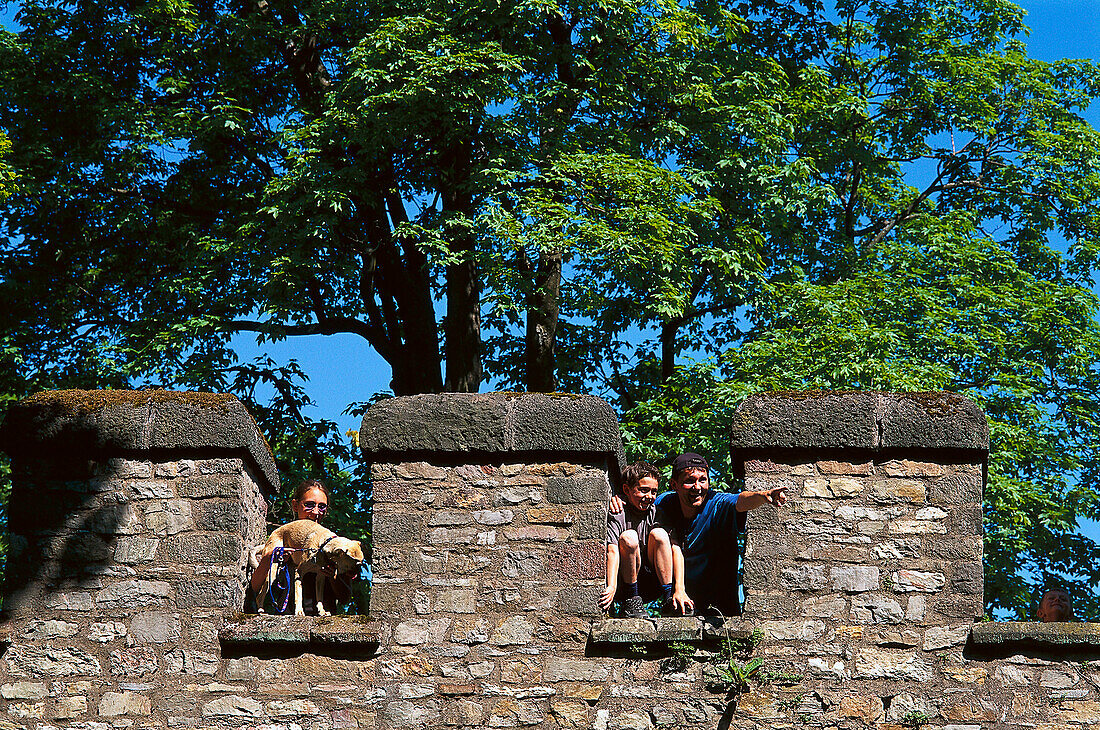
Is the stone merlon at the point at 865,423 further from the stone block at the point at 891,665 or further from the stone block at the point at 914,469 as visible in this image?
the stone block at the point at 891,665

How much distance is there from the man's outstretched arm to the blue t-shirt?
16 cm

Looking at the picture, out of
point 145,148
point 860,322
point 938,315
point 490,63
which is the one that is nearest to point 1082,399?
point 938,315

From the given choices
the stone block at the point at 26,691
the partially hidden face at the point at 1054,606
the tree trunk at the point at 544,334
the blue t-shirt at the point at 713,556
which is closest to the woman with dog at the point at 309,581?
the stone block at the point at 26,691

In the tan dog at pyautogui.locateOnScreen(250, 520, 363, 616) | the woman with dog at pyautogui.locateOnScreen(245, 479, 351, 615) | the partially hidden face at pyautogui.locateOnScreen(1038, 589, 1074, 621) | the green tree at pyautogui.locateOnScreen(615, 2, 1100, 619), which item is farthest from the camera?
the green tree at pyautogui.locateOnScreen(615, 2, 1100, 619)

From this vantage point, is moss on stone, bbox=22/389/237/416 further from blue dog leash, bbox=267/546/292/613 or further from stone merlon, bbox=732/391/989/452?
stone merlon, bbox=732/391/989/452

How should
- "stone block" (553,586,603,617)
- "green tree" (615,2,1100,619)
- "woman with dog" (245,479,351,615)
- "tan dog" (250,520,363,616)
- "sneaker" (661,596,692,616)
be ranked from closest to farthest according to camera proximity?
"stone block" (553,586,603,617) → "sneaker" (661,596,692,616) → "tan dog" (250,520,363,616) → "woman with dog" (245,479,351,615) → "green tree" (615,2,1100,619)

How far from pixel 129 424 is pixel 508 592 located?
1925mm

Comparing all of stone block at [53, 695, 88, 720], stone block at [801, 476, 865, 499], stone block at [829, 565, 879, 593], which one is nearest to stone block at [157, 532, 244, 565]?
stone block at [53, 695, 88, 720]

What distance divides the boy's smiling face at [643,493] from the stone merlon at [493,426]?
5.7 inches

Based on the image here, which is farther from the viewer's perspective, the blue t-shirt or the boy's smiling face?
the boy's smiling face

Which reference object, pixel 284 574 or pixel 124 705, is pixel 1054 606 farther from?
pixel 124 705

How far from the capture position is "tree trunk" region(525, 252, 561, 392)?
44.6ft

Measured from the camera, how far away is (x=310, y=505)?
6516 millimetres

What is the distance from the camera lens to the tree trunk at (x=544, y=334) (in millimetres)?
13602
